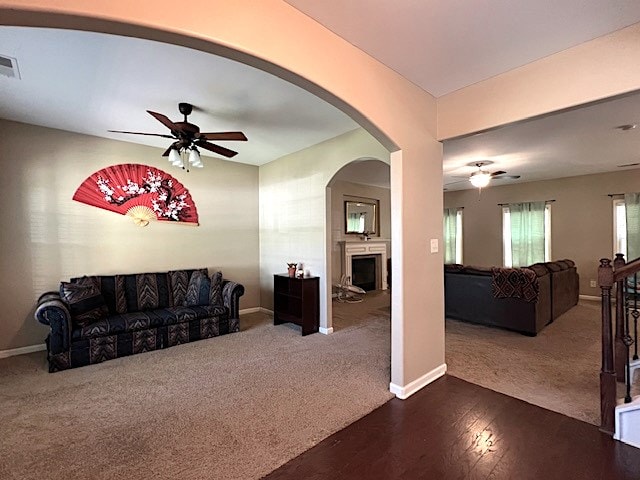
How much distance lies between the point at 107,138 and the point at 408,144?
3.89 metres

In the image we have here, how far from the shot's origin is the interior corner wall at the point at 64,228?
3471mm

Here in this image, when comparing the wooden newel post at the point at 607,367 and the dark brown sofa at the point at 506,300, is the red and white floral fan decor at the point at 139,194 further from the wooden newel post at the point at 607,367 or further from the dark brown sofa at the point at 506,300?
the wooden newel post at the point at 607,367

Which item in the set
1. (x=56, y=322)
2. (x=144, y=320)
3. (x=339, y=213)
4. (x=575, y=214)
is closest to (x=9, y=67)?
(x=56, y=322)

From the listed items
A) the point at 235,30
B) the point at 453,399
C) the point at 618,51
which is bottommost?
Answer: the point at 453,399

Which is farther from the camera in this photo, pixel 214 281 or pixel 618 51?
pixel 214 281

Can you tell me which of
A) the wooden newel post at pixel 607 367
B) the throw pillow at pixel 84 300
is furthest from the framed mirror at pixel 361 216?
the wooden newel post at pixel 607 367

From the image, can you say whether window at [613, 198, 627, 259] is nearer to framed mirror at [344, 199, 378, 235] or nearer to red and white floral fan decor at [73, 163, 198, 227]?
framed mirror at [344, 199, 378, 235]

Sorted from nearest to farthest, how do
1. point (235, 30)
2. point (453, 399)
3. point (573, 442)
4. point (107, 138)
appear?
1. point (235, 30)
2. point (573, 442)
3. point (453, 399)
4. point (107, 138)

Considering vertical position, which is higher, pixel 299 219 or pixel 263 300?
pixel 299 219

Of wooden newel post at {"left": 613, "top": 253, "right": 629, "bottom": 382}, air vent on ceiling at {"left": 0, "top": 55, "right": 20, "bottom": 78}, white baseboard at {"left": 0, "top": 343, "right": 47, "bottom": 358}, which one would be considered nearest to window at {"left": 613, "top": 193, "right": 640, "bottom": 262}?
wooden newel post at {"left": 613, "top": 253, "right": 629, "bottom": 382}

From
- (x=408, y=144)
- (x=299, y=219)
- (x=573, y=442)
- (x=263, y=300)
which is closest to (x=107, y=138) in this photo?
(x=299, y=219)

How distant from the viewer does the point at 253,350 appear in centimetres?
350

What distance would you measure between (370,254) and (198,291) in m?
4.35

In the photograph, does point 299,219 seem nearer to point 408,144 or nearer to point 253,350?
point 253,350
